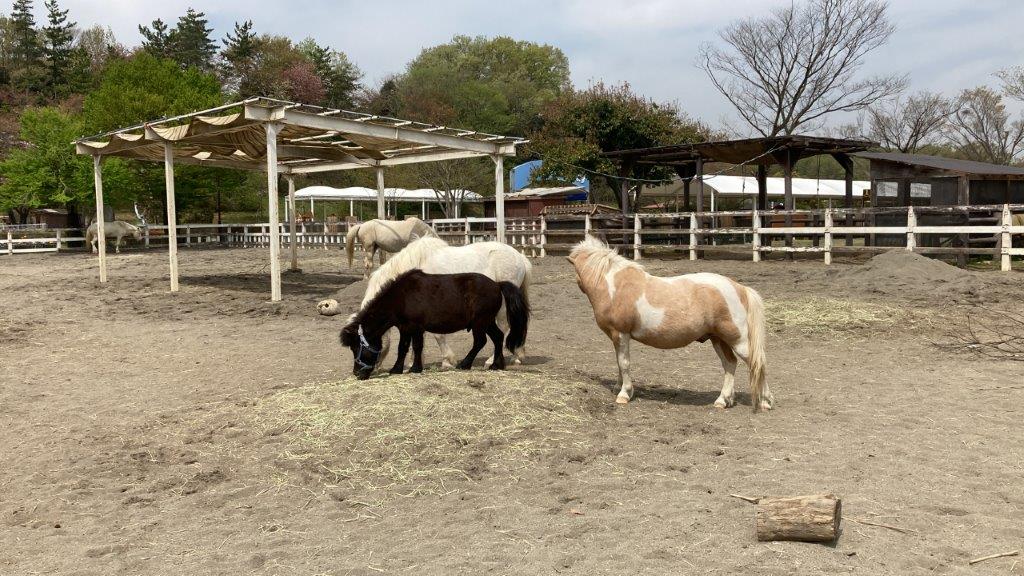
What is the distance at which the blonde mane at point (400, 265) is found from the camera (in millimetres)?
6633

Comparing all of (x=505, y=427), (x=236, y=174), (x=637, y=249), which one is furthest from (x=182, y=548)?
(x=236, y=174)

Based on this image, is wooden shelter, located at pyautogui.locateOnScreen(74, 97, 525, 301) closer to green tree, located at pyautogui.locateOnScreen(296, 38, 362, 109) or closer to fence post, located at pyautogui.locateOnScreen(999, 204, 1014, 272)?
fence post, located at pyautogui.locateOnScreen(999, 204, 1014, 272)

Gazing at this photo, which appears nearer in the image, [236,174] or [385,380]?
[385,380]

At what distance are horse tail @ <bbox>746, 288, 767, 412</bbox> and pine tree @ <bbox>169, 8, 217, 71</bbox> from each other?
204 ft

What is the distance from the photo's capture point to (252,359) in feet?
27.3

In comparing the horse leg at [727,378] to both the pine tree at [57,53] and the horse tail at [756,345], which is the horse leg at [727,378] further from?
the pine tree at [57,53]

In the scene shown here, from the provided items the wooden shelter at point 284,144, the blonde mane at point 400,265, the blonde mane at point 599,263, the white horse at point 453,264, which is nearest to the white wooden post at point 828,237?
the wooden shelter at point 284,144

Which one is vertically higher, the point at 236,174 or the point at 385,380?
the point at 236,174

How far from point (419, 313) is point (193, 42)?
64.8 meters

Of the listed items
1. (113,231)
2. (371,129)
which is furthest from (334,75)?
(371,129)

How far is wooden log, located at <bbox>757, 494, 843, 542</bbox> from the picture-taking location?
340cm

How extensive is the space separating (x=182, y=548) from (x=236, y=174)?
117ft

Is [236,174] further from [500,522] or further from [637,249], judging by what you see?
[500,522]

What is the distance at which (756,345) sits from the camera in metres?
5.71
